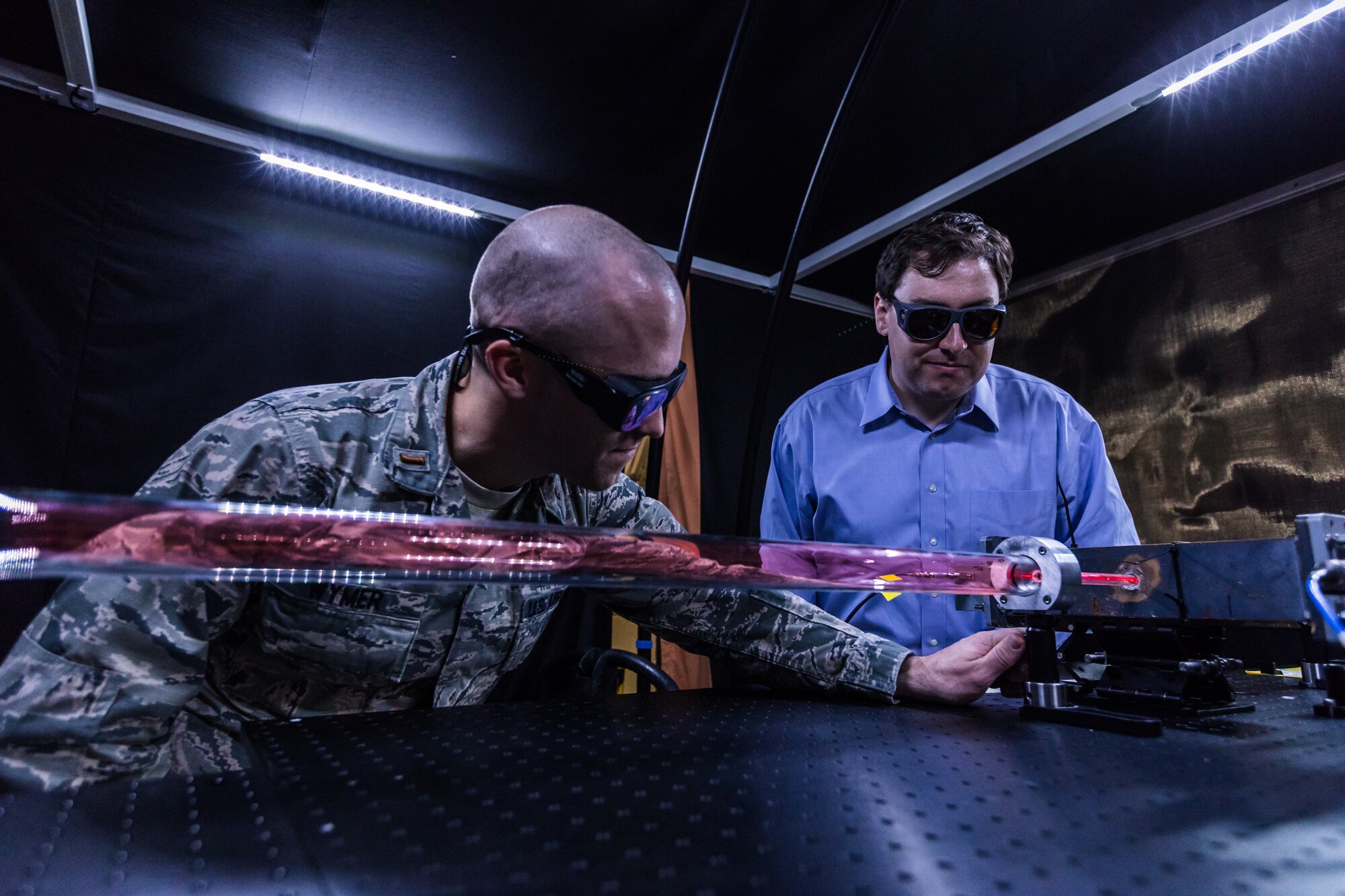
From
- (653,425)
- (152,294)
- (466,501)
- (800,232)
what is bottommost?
(466,501)

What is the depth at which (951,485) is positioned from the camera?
6.16 ft

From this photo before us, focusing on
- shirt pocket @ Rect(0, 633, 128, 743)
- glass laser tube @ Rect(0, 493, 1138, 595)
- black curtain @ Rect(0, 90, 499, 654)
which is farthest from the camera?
black curtain @ Rect(0, 90, 499, 654)

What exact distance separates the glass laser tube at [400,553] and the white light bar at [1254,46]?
1896 millimetres

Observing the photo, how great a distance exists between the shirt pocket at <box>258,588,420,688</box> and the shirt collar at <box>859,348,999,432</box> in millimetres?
1390

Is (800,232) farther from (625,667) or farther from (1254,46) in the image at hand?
(625,667)

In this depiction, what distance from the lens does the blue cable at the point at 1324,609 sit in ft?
2.86

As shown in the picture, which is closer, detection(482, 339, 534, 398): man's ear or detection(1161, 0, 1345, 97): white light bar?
detection(482, 339, 534, 398): man's ear

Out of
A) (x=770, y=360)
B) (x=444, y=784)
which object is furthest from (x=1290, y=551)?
(x=770, y=360)

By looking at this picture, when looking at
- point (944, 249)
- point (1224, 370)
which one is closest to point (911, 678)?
point (944, 249)

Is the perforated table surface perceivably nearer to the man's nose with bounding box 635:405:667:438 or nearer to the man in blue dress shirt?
the man's nose with bounding box 635:405:667:438

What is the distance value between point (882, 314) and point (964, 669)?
1173 mm

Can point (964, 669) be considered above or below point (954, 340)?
below

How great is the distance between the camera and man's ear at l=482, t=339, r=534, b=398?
1.25 metres

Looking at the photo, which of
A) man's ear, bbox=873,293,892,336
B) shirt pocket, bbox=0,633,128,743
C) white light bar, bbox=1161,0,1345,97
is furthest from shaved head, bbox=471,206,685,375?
white light bar, bbox=1161,0,1345,97
